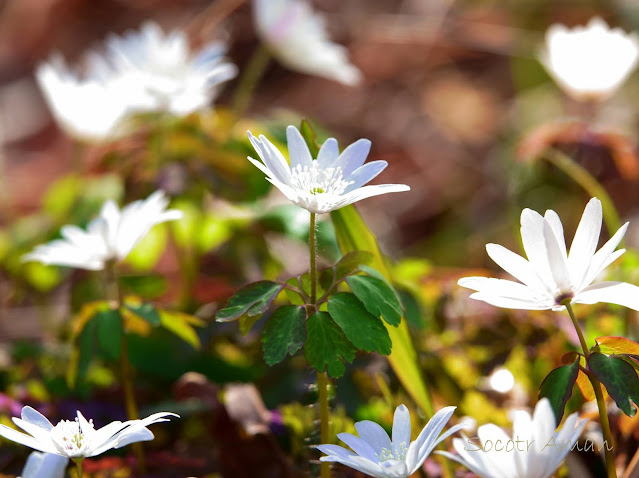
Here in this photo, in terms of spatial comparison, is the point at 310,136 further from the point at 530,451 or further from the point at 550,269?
the point at 530,451

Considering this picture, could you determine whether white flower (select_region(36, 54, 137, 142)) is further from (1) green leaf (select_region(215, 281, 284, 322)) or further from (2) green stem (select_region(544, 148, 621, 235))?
(2) green stem (select_region(544, 148, 621, 235))

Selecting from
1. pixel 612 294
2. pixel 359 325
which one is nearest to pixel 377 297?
pixel 359 325

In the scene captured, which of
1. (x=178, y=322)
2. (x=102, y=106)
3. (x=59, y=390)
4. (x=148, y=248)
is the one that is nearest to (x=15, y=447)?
(x=59, y=390)

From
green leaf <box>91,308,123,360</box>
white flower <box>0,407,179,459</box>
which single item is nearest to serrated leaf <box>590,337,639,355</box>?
white flower <box>0,407,179,459</box>

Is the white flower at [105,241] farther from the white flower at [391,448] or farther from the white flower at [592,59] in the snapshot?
the white flower at [592,59]

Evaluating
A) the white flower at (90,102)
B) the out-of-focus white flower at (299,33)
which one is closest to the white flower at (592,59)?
the out-of-focus white flower at (299,33)

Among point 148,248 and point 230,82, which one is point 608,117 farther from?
point 148,248
